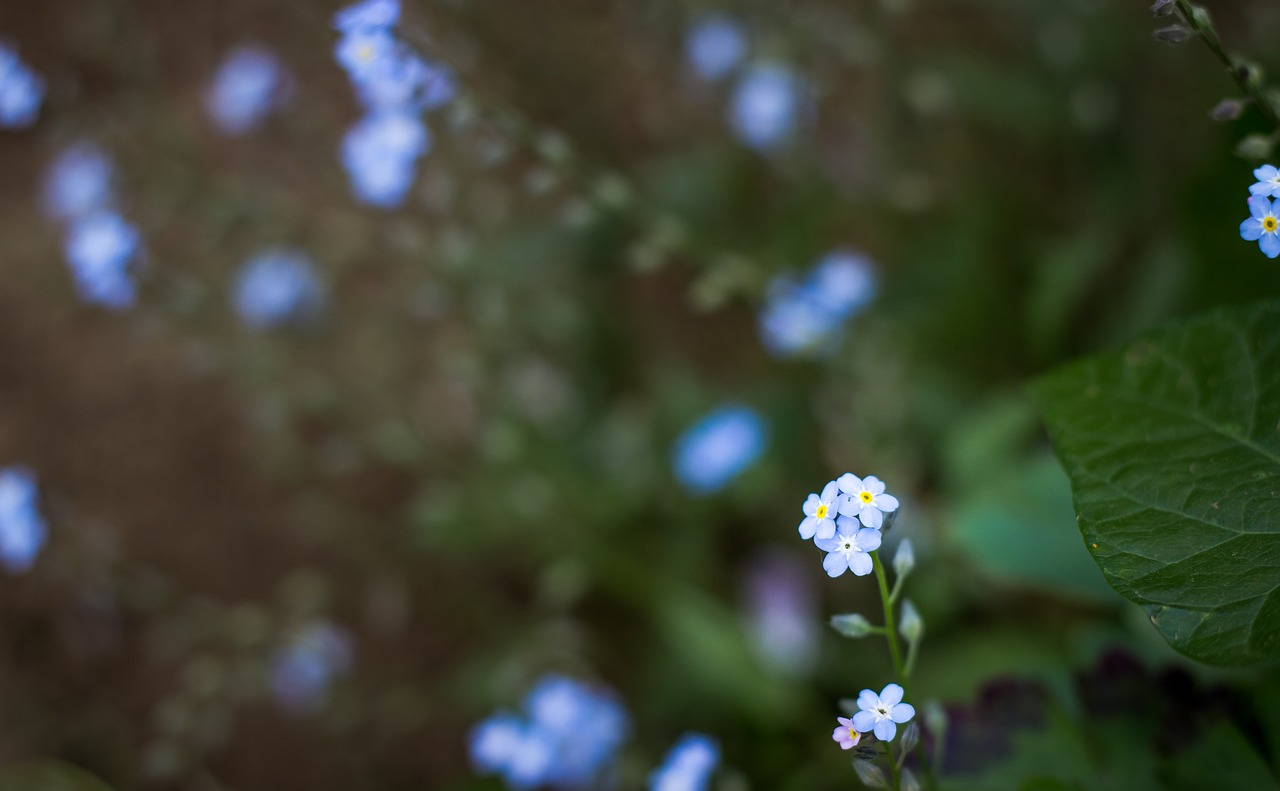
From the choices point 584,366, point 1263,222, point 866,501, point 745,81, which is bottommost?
point 866,501

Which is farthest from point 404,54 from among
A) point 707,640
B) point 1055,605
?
point 1055,605

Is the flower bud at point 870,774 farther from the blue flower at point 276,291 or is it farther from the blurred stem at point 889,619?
the blue flower at point 276,291

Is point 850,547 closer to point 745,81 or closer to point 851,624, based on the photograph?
point 851,624

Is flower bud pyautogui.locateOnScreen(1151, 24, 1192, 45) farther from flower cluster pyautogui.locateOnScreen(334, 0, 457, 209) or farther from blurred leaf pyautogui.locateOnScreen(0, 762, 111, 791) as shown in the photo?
blurred leaf pyautogui.locateOnScreen(0, 762, 111, 791)

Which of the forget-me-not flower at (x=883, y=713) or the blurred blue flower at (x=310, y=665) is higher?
the blurred blue flower at (x=310, y=665)

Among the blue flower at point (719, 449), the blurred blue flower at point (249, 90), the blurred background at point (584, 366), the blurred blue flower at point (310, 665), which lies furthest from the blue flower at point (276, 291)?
the blue flower at point (719, 449)

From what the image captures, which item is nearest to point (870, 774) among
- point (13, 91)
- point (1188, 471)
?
point (1188, 471)

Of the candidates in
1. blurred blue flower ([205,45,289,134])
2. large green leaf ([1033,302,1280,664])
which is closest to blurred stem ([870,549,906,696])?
large green leaf ([1033,302,1280,664])
